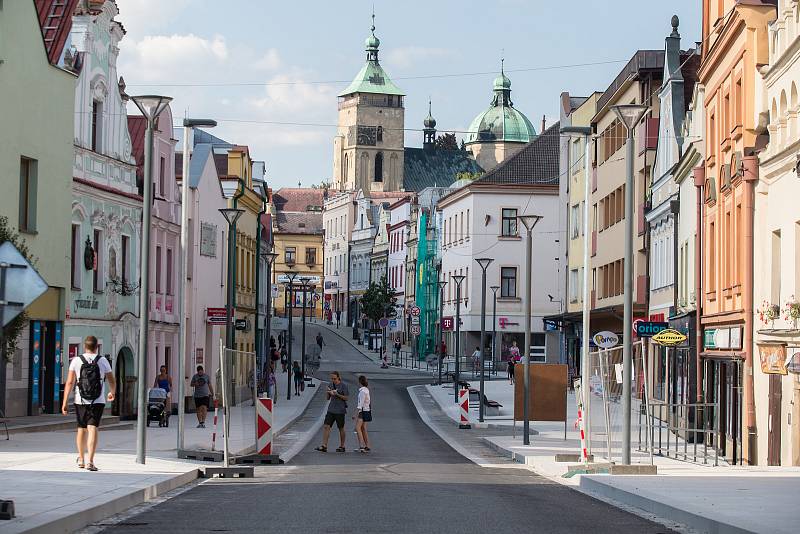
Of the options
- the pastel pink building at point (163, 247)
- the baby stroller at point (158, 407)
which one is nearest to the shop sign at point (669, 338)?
the baby stroller at point (158, 407)

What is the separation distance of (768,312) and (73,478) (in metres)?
13.6

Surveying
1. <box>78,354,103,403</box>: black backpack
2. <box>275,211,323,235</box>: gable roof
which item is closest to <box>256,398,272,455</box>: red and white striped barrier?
<box>78,354,103,403</box>: black backpack

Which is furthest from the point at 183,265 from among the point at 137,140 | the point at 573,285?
the point at 573,285

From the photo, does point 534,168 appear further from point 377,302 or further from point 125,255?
point 125,255

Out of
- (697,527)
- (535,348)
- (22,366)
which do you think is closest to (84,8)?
(22,366)

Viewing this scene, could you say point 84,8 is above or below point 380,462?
above

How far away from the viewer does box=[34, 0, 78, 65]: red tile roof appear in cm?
3772

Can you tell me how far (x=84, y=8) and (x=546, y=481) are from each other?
22.4 metres

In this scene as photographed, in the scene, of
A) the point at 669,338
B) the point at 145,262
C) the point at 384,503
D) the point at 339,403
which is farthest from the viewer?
A: the point at 339,403

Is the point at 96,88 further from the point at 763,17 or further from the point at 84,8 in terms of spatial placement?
the point at 763,17

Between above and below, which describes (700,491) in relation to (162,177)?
below

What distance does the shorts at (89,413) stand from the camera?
66.3ft

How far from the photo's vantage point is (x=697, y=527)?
15227mm

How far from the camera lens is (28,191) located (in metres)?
35.7
